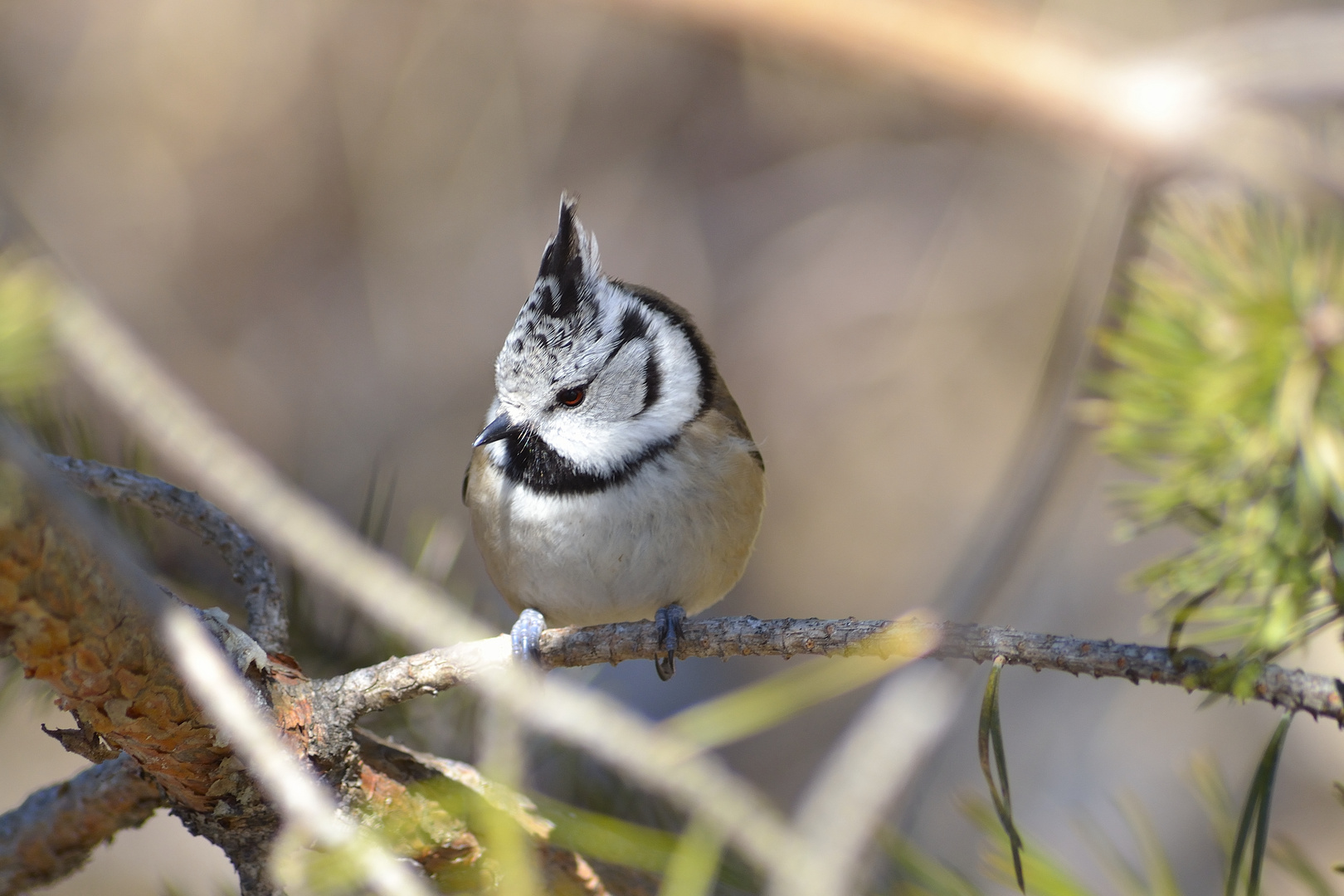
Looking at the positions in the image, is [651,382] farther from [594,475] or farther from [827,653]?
[827,653]

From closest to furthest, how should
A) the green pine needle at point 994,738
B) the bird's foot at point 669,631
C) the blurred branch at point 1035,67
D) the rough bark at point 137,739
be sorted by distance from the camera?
the rough bark at point 137,739 < the green pine needle at point 994,738 < the bird's foot at point 669,631 < the blurred branch at point 1035,67

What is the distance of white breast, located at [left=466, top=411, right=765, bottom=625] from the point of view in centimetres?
201

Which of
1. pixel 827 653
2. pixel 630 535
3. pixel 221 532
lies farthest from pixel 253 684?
pixel 630 535

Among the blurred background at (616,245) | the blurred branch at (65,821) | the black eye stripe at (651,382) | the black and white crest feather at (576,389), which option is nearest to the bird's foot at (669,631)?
the black and white crest feather at (576,389)

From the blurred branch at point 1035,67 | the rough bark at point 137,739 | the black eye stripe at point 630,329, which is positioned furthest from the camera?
the black eye stripe at point 630,329

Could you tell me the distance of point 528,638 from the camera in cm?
157

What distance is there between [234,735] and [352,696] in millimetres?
182

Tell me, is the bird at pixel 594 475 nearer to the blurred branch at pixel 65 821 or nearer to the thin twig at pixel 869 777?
the thin twig at pixel 869 777

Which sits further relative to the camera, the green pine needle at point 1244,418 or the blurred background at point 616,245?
the blurred background at point 616,245

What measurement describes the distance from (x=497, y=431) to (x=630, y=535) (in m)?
0.35

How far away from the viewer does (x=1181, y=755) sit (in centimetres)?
347

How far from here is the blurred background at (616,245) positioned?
4.06m

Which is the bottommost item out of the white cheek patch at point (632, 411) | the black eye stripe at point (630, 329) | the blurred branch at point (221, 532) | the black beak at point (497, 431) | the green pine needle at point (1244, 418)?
the blurred branch at point (221, 532)

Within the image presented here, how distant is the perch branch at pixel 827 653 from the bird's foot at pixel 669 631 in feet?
0.07
